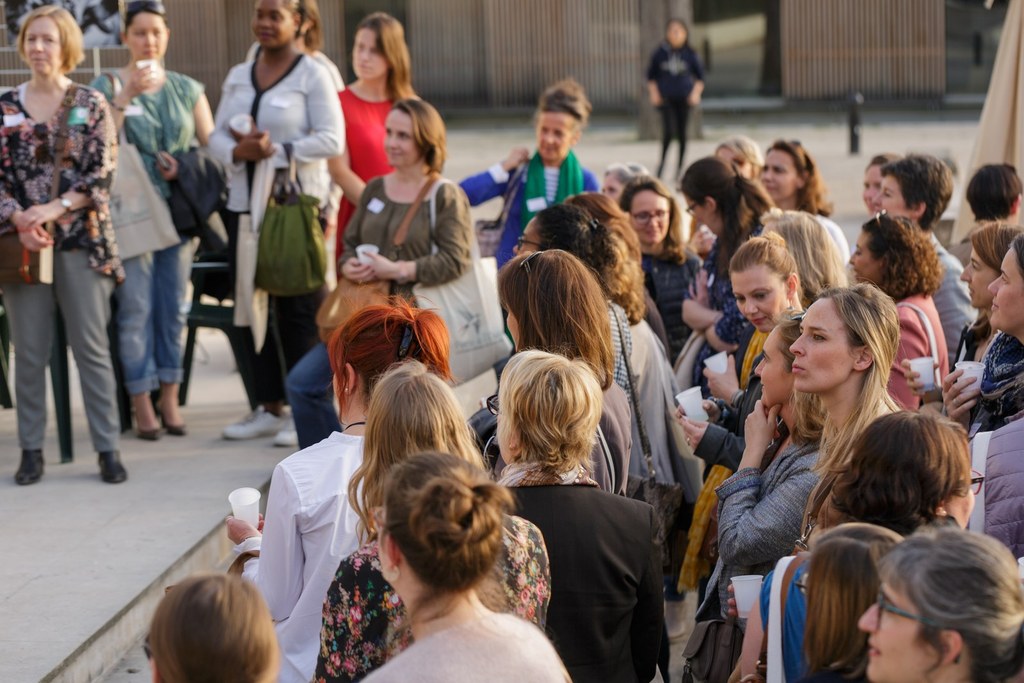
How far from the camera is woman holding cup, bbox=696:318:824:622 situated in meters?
3.46

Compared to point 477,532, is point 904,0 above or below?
above

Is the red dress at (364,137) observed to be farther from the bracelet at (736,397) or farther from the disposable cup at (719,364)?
the bracelet at (736,397)

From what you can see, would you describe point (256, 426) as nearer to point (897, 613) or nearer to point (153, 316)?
point (153, 316)

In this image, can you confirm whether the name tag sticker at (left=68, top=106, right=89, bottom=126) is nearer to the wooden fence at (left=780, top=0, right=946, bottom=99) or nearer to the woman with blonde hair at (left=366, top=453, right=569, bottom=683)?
the woman with blonde hair at (left=366, top=453, right=569, bottom=683)

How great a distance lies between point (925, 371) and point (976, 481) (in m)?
1.09

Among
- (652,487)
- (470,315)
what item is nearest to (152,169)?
(470,315)

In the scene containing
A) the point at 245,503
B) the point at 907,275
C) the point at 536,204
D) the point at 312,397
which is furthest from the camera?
the point at 536,204

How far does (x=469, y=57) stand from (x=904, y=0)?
9.14m

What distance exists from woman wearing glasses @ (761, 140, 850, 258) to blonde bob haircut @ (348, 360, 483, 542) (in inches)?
163

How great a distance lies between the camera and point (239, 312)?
6.86m

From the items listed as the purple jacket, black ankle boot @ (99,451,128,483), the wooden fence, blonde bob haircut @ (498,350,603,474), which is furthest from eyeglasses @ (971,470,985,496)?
the wooden fence

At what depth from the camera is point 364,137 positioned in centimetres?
708

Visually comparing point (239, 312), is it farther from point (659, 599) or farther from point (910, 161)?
point (659, 599)

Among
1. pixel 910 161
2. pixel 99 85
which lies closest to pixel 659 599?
pixel 910 161
